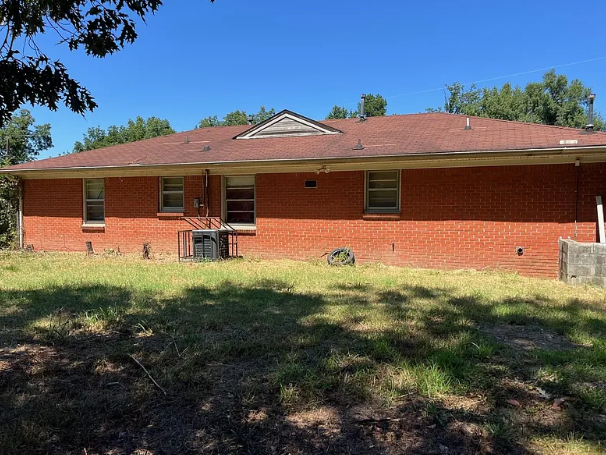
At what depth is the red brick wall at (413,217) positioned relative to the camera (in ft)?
29.7

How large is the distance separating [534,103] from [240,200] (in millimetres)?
36132

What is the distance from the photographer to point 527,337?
4.50 meters

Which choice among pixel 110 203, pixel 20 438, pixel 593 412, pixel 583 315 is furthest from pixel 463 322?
pixel 110 203

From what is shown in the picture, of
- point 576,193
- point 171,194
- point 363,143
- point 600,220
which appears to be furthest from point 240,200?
point 600,220

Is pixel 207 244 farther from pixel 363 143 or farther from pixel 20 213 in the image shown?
pixel 20 213

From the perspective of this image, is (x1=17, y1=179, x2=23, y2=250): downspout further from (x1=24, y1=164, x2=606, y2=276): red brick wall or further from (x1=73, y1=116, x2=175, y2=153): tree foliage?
(x1=73, y1=116, x2=175, y2=153): tree foliage

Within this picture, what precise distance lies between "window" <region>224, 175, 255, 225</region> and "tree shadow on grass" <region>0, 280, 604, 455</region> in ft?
20.8

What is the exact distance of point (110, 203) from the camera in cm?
1281

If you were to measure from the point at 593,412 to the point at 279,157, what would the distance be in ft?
28.5

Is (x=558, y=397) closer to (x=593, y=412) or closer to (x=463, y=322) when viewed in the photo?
(x=593, y=412)

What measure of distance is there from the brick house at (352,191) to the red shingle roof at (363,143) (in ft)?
0.17

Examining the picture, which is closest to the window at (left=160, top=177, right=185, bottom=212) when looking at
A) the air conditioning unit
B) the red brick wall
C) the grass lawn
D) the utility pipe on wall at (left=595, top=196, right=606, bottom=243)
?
the red brick wall

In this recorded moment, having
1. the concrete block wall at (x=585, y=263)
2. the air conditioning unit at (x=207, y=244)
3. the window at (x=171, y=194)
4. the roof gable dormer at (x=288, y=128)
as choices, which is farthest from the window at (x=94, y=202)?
the concrete block wall at (x=585, y=263)

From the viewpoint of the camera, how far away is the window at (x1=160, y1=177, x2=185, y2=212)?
Result: 1229 centimetres
